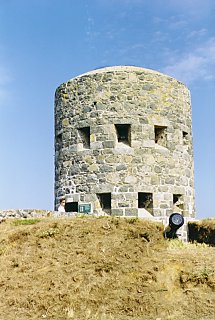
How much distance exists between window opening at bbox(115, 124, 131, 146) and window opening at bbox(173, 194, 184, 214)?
273 centimetres

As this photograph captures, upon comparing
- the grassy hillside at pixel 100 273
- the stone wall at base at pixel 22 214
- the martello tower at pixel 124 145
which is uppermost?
the martello tower at pixel 124 145

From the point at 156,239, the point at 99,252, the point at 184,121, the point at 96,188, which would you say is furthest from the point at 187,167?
the point at 99,252

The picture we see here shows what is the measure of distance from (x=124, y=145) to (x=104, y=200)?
80.2 inches

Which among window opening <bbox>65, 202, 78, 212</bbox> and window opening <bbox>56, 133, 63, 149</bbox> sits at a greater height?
window opening <bbox>56, 133, 63, 149</bbox>

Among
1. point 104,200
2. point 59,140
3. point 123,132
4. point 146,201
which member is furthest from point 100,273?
point 59,140

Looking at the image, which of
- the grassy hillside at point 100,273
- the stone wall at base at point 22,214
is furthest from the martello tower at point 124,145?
the grassy hillside at point 100,273

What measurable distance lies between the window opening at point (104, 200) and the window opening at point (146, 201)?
1.09 meters

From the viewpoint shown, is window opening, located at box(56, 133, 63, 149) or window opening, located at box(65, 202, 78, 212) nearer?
window opening, located at box(65, 202, 78, 212)

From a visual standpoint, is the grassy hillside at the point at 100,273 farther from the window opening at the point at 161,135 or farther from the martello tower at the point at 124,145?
the window opening at the point at 161,135

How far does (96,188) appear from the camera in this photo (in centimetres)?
1745

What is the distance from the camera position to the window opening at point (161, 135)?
18263 millimetres

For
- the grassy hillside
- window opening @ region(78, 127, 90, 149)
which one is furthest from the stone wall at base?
window opening @ region(78, 127, 90, 149)

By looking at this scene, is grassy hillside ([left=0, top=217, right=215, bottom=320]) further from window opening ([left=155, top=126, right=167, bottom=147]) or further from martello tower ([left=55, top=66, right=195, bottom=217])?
window opening ([left=155, top=126, right=167, bottom=147])

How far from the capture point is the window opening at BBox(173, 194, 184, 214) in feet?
60.5
